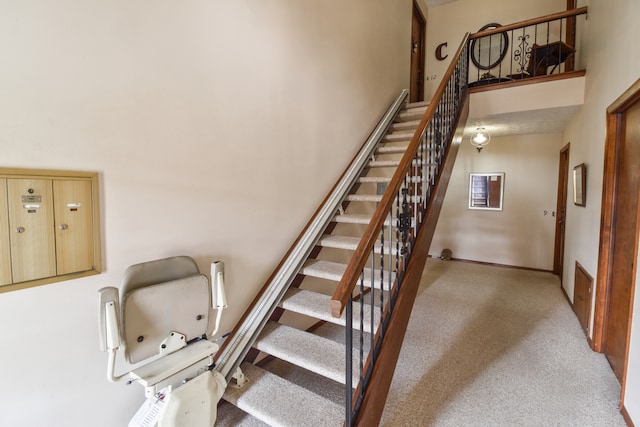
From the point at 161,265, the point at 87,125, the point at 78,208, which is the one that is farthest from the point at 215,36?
the point at 161,265

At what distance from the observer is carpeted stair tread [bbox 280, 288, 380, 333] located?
2162mm

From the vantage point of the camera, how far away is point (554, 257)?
200 inches

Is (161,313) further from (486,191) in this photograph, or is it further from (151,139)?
(486,191)

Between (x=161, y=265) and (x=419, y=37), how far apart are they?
6260 mm

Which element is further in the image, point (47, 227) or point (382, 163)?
point (382, 163)

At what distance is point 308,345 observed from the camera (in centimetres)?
210

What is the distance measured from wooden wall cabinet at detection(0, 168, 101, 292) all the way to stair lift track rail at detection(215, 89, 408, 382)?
100 cm

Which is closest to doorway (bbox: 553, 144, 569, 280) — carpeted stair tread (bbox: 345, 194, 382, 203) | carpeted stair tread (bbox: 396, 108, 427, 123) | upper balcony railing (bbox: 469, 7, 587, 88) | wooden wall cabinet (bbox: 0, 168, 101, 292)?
upper balcony railing (bbox: 469, 7, 587, 88)

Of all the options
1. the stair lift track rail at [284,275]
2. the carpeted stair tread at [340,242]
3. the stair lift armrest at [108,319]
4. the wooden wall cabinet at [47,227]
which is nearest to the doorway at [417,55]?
the stair lift track rail at [284,275]

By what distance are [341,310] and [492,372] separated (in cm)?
193

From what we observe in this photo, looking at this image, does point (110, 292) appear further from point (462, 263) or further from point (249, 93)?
point (462, 263)

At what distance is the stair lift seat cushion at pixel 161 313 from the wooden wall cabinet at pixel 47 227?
10.6 inches

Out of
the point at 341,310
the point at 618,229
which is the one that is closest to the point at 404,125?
the point at 618,229

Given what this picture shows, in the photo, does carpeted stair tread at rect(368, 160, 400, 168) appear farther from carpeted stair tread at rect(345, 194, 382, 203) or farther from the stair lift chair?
the stair lift chair
